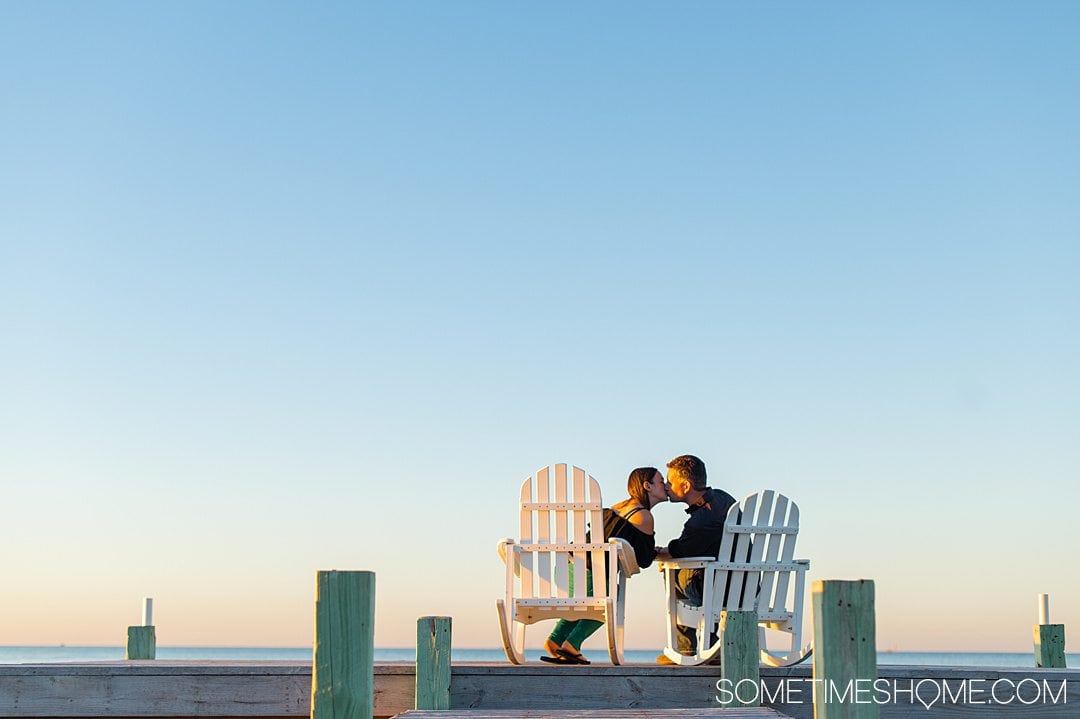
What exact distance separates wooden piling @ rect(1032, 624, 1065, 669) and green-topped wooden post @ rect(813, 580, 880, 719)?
6.64 m

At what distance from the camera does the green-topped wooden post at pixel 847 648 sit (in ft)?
13.6

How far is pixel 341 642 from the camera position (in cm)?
389

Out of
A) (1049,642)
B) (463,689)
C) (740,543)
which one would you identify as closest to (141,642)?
(463,689)

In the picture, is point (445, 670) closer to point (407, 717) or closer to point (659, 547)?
point (659, 547)

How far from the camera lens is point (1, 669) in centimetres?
778

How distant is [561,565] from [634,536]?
0.57 m

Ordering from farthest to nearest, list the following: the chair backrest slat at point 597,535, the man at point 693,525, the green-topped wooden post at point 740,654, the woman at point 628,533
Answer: the man at point 693,525, the woman at point 628,533, the chair backrest slat at point 597,535, the green-topped wooden post at point 740,654

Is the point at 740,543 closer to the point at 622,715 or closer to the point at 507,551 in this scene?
the point at 507,551

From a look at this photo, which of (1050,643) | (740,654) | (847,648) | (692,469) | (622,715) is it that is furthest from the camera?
(1050,643)

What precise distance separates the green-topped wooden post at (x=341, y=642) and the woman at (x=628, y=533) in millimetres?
4011

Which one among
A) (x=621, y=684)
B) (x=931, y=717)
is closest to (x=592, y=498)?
(x=621, y=684)

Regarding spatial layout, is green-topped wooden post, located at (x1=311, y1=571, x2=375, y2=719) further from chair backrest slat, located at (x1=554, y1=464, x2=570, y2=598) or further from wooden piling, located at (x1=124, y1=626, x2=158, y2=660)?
wooden piling, located at (x1=124, y1=626, x2=158, y2=660)

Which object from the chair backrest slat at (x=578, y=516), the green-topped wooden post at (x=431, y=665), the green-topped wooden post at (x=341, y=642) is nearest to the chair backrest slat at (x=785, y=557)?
the chair backrest slat at (x=578, y=516)

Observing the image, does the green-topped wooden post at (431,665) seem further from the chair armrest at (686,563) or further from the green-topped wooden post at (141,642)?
the green-topped wooden post at (141,642)
